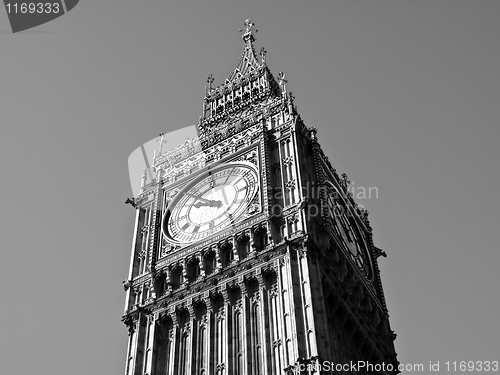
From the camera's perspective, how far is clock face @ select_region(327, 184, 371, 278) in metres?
49.2

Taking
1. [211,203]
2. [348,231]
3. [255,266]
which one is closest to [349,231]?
[348,231]

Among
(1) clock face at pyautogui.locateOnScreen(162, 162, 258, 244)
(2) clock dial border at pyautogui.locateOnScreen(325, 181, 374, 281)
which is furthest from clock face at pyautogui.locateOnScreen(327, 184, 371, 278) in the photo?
(1) clock face at pyautogui.locateOnScreen(162, 162, 258, 244)

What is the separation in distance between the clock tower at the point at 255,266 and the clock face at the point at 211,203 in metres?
0.09

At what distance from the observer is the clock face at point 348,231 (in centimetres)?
4924

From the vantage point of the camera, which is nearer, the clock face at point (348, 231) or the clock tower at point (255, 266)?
the clock tower at point (255, 266)

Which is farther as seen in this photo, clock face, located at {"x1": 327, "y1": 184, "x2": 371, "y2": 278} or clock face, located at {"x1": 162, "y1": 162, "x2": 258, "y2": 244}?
clock face, located at {"x1": 327, "y1": 184, "x2": 371, "y2": 278}

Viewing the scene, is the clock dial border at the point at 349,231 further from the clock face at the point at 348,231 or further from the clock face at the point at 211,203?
the clock face at the point at 211,203

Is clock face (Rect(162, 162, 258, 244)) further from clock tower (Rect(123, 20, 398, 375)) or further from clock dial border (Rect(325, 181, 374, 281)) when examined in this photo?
clock dial border (Rect(325, 181, 374, 281))

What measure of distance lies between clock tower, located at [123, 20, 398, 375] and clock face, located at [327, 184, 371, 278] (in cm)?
14

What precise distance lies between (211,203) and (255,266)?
760cm

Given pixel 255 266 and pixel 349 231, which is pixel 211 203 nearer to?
pixel 255 266

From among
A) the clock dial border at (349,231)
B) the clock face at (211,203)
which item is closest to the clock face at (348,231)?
the clock dial border at (349,231)

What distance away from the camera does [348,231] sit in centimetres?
5131

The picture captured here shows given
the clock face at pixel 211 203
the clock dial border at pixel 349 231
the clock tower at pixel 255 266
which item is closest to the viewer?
the clock tower at pixel 255 266
